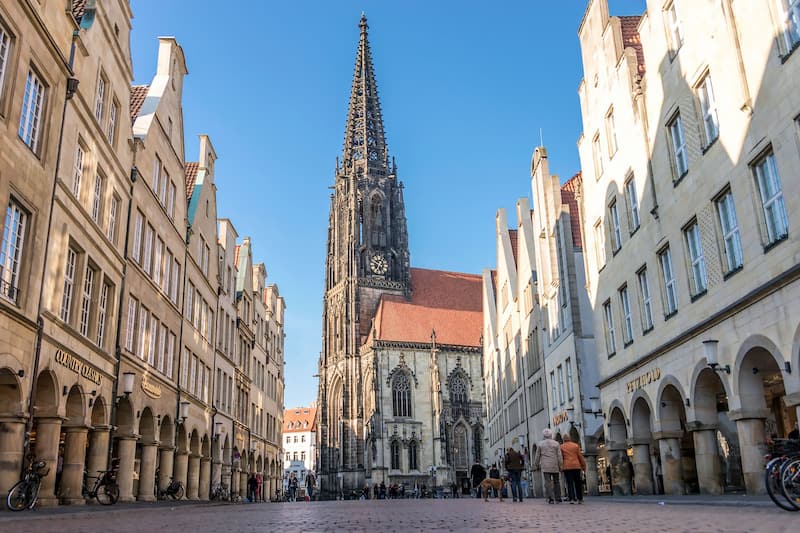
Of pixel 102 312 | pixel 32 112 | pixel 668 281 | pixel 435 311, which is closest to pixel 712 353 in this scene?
pixel 668 281

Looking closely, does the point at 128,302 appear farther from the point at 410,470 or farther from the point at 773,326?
the point at 410,470

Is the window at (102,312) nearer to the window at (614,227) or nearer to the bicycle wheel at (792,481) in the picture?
A: the window at (614,227)

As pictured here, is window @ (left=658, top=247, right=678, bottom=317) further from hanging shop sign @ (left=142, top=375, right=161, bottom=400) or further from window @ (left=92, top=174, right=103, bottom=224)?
hanging shop sign @ (left=142, top=375, right=161, bottom=400)

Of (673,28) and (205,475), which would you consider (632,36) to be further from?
(205,475)

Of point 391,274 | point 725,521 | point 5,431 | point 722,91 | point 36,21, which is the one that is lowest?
point 725,521

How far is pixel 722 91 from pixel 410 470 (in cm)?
7049

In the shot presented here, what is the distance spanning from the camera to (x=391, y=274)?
304 feet

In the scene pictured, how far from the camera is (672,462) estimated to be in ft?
65.1

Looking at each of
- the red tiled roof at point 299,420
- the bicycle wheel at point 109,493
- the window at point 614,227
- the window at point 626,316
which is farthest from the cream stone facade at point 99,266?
the red tiled roof at point 299,420

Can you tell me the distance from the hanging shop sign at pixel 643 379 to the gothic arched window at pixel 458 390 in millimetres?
64893

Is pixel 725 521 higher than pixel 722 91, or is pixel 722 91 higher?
pixel 722 91

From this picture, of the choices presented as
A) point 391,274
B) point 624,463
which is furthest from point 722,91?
point 391,274

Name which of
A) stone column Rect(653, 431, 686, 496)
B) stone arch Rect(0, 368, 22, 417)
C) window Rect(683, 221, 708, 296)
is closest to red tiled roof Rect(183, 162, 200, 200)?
stone arch Rect(0, 368, 22, 417)

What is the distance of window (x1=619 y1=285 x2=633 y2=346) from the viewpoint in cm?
2358
